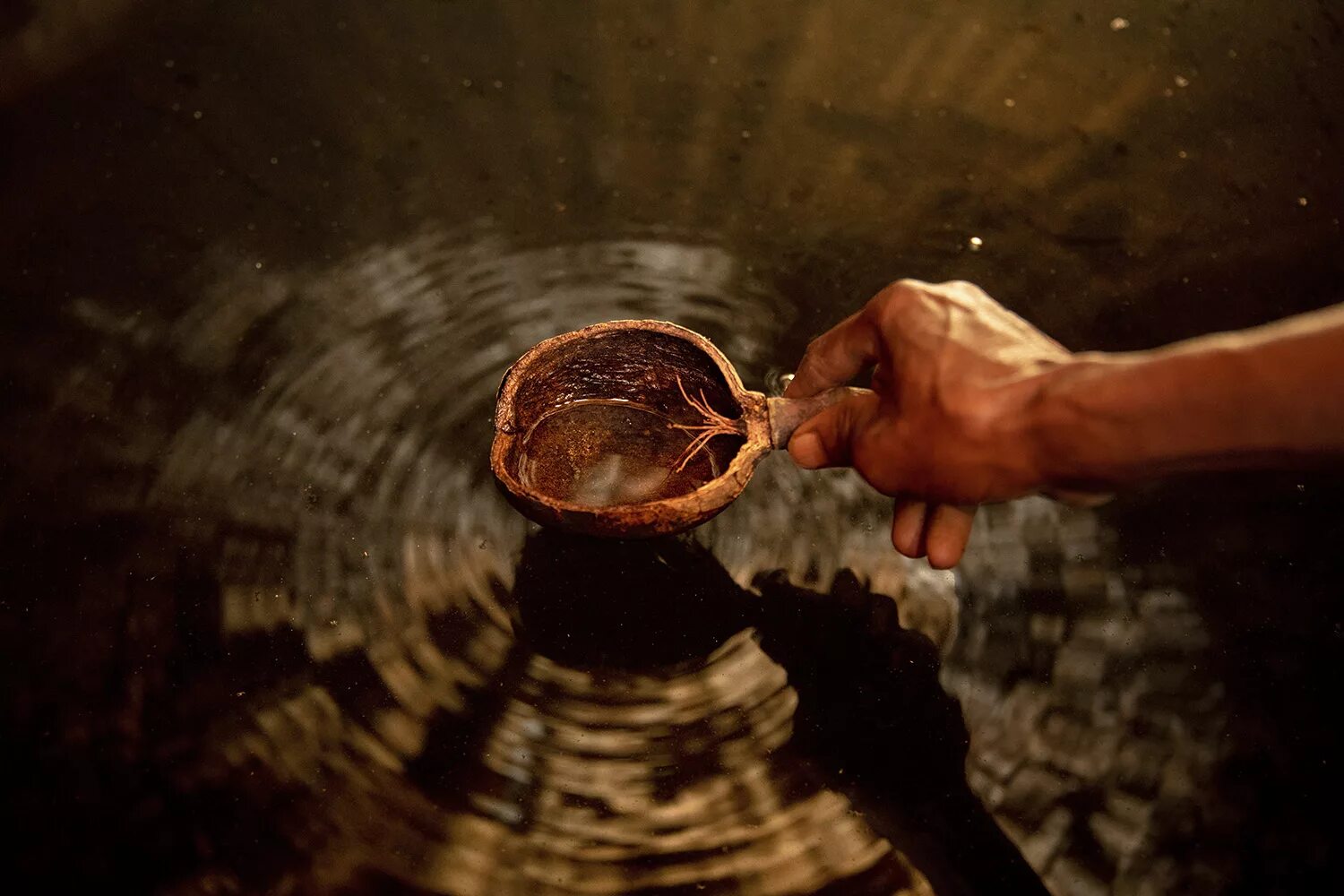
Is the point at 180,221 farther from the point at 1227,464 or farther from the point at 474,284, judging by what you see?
the point at 1227,464

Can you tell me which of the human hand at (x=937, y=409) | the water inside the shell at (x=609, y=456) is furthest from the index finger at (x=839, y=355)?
the water inside the shell at (x=609, y=456)

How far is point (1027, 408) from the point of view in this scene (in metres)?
0.96

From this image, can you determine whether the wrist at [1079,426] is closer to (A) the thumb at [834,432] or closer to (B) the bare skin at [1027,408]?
(B) the bare skin at [1027,408]

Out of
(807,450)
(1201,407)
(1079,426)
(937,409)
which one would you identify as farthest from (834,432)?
(1201,407)

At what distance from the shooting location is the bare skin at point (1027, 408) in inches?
31.5

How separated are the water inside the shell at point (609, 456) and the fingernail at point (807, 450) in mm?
209

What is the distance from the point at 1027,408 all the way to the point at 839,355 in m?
0.32

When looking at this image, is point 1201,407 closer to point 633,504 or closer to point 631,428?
point 633,504

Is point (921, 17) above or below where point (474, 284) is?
above

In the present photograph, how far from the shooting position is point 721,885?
1227mm

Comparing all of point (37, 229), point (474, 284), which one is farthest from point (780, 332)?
point (37, 229)

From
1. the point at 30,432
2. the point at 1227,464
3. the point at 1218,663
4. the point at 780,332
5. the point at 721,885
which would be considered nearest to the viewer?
the point at 1227,464

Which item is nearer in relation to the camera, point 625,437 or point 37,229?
point 625,437

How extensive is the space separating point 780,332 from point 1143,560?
28.2 inches
